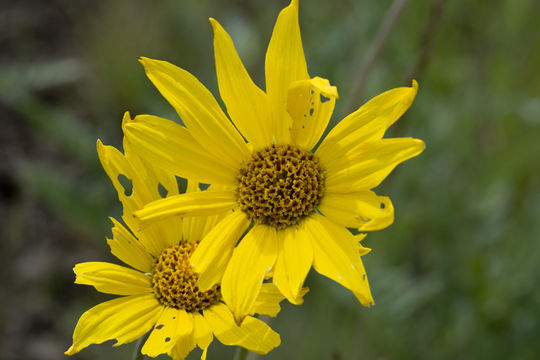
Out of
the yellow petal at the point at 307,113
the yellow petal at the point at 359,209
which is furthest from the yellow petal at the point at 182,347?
the yellow petal at the point at 307,113

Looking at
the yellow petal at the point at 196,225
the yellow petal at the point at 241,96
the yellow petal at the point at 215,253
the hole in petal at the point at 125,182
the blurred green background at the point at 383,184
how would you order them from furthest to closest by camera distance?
the blurred green background at the point at 383,184
the hole in petal at the point at 125,182
the yellow petal at the point at 196,225
the yellow petal at the point at 241,96
the yellow petal at the point at 215,253

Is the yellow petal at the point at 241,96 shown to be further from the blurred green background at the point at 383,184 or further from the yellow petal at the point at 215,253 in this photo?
the blurred green background at the point at 383,184

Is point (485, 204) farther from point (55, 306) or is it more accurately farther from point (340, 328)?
point (55, 306)

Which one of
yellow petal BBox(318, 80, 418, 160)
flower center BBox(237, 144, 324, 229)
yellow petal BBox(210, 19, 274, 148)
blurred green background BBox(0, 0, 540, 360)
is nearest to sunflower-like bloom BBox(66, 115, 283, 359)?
flower center BBox(237, 144, 324, 229)

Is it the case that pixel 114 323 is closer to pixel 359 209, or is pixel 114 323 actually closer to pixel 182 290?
pixel 182 290

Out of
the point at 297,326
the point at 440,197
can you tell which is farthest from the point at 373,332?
the point at 440,197
